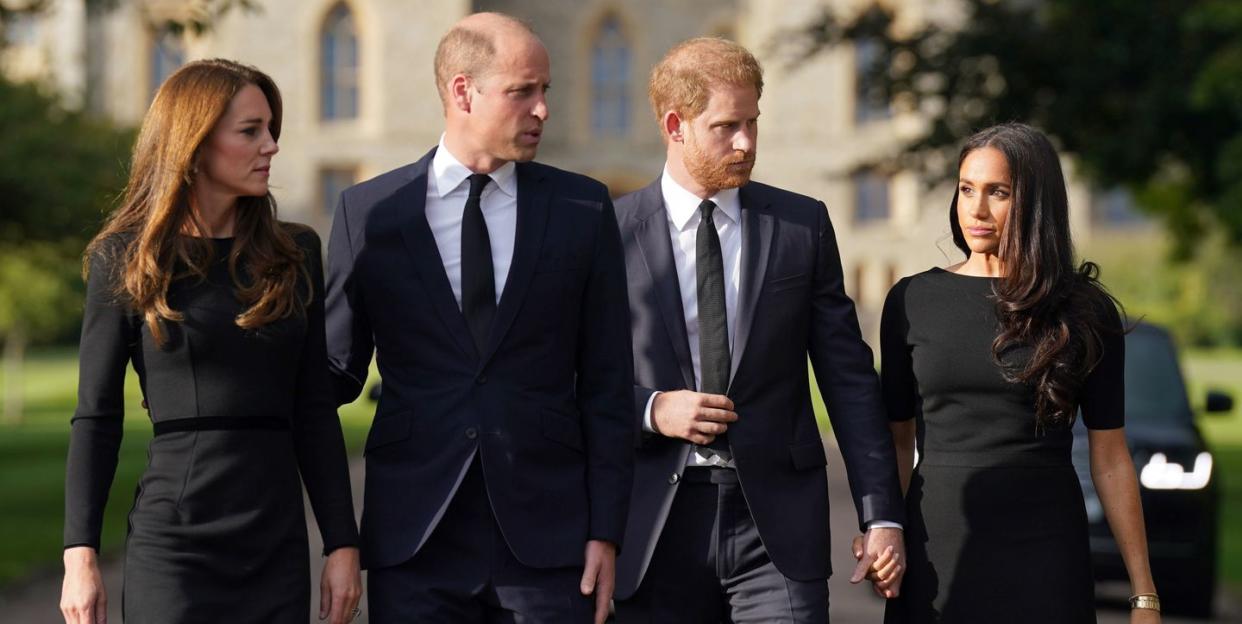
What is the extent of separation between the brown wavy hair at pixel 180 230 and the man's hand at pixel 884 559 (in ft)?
5.27

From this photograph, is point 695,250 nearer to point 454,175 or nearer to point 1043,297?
point 454,175

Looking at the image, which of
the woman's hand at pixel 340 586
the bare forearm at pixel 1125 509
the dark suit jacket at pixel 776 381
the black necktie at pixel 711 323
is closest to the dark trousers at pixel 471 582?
the woman's hand at pixel 340 586

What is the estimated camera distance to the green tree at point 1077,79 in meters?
18.0

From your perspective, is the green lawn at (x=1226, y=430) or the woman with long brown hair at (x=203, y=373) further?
the green lawn at (x=1226, y=430)

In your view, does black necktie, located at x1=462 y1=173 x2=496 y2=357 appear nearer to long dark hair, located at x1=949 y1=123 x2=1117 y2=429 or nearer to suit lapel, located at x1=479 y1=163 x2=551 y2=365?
suit lapel, located at x1=479 y1=163 x2=551 y2=365

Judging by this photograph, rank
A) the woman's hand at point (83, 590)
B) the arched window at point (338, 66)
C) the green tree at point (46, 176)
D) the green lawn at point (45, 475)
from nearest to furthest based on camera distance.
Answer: the woman's hand at point (83, 590) < the green lawn at point (45, 475) < the green tree at point (46, 176) < the arched window at point (338, 66)

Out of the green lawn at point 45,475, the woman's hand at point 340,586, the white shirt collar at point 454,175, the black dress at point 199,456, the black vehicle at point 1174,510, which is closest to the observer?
the black dress at point 199,456

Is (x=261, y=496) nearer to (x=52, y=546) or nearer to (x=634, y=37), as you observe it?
(x=52, y=546)

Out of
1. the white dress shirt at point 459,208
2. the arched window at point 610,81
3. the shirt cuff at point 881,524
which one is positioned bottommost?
the shirt cuff at point 881,524

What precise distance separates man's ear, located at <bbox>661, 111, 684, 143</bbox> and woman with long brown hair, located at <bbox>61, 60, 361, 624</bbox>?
1188 mm

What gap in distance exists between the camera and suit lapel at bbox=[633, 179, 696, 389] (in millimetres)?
5312

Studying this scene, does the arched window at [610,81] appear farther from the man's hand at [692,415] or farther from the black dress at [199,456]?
the black dress at [199,456]

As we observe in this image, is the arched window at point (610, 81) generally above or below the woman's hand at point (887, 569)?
above

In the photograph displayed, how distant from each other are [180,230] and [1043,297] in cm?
220
